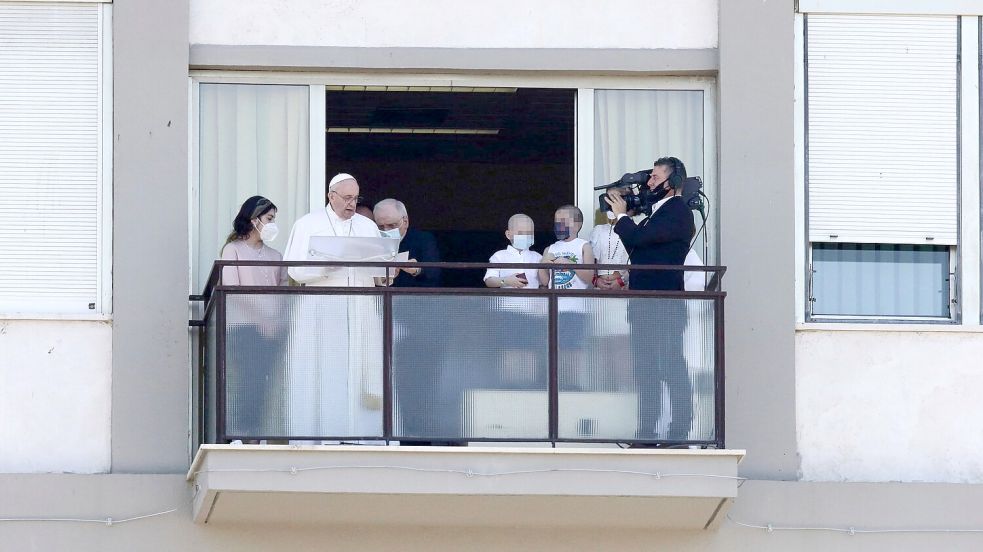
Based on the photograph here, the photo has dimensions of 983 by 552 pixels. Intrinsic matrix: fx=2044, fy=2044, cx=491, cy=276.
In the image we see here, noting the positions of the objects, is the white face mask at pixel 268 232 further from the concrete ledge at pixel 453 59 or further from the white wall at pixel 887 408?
the white wall at pixel 887 408

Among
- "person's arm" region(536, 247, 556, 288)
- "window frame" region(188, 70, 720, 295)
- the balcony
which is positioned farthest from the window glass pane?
"person's arm" region(536, 247, 556, 288)

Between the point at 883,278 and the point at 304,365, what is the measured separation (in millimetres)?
3892

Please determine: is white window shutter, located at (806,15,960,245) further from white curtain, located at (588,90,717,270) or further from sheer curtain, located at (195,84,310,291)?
sheer curtain, located at (195,84,310,291)

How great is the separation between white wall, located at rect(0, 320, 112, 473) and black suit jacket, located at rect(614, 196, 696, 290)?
324cm

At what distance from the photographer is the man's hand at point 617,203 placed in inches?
494

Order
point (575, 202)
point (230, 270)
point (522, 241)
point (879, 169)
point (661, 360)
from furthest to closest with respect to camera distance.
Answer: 1. point (575, 202)
2. point (879, 169)
3. point (522, 241)
4. point (230, 270)
5. point (661, 360)

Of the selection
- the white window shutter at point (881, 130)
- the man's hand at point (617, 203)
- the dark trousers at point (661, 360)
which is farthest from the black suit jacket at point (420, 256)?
the white window shutter at point (881, 130)

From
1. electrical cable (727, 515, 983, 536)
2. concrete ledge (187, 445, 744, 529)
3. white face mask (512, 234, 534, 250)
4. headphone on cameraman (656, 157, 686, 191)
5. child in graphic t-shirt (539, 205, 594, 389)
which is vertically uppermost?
headphone on cameraman (656, 157, 686, 191)

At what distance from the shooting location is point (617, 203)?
12547mm

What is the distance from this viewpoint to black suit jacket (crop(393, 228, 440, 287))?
12625 millimetres

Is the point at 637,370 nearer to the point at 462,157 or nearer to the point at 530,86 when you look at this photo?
the point at 530,86

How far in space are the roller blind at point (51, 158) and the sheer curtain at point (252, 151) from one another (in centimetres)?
72

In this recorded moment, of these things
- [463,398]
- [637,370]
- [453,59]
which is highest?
[453,59]

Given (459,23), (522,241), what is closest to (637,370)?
(522,241)
